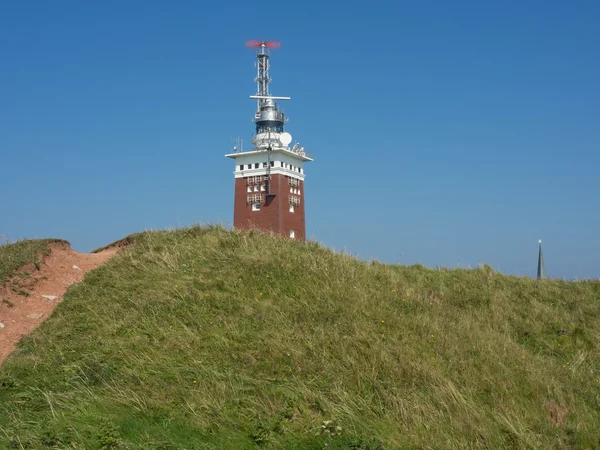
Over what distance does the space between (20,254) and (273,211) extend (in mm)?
36511

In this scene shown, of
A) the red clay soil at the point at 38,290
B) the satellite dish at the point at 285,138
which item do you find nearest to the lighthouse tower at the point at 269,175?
the satellite dish at the point at 285,138

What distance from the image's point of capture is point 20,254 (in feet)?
53.3

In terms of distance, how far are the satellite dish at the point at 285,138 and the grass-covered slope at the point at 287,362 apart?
37.9 metres

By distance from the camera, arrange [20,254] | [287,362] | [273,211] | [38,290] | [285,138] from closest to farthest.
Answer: [287,362], [38,290], [20,254], [273,211], [285,138]

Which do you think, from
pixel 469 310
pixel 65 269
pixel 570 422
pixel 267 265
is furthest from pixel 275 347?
pixel 65 269

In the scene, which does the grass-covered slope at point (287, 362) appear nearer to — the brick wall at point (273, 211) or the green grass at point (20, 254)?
the green grass at point (20, 254)

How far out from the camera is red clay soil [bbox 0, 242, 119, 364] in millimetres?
13430

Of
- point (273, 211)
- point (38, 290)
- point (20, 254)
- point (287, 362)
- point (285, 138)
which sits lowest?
point (287, 362)

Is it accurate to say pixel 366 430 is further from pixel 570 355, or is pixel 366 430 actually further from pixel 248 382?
pixel 570 355

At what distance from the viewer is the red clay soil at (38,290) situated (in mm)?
13430

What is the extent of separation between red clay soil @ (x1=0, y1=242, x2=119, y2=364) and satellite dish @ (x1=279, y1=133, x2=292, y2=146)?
36918mm

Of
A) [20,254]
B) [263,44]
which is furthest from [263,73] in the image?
[20,254]

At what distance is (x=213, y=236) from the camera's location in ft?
55.7

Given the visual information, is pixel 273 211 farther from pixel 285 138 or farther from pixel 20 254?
pixel 20 254
